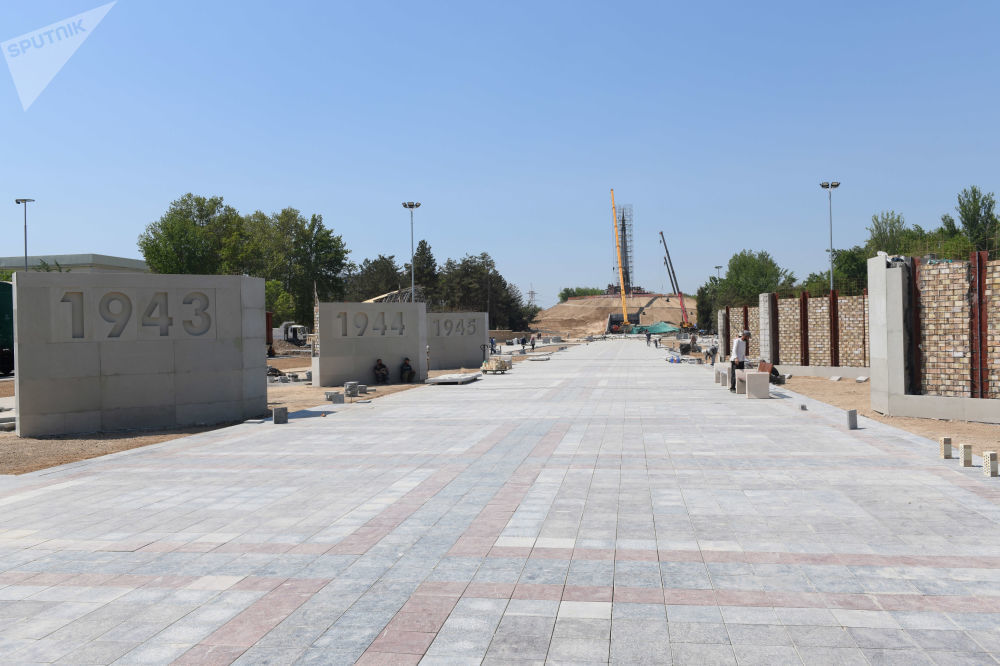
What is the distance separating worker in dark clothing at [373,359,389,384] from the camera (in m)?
26.7

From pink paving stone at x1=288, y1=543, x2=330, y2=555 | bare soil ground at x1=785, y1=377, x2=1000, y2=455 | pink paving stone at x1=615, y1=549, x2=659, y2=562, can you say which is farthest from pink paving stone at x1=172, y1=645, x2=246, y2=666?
bare soil ground at x1=785, y1=377, x2=1000, y2=455

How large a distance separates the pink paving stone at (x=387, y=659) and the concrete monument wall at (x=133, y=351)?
12.9 meters

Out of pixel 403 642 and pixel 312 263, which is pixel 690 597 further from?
pixel 312 263

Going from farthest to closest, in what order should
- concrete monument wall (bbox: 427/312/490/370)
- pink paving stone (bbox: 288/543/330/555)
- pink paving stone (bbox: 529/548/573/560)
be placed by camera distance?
concrete monument wall (bbox: 427/312/490/370) < pink paving stone (bbox: 288/543/330/555) < pink paving stone (bbox: 529/548/573/560)

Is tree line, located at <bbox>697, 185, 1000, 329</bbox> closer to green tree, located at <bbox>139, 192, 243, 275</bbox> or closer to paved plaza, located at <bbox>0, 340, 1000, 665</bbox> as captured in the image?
paved plaza, located at <bbox>0, 340, 1000, 665</bbox>

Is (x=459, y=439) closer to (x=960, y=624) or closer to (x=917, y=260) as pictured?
(x=960, y=624)

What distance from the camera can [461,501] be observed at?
8141 mm

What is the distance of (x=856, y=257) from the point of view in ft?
298

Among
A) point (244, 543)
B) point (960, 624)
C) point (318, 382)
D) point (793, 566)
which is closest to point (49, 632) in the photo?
point (244, 543)

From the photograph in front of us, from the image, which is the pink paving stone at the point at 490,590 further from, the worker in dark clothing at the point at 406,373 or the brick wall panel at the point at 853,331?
the brick wall panel at the point at 853,331

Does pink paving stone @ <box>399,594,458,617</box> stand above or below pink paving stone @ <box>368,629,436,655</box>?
below

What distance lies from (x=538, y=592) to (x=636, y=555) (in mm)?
1218

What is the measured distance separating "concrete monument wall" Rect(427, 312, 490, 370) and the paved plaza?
2469 cm

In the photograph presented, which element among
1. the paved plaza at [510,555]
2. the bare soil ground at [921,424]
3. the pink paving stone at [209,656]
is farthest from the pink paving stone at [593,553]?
the bare soil ground at [921,424]
